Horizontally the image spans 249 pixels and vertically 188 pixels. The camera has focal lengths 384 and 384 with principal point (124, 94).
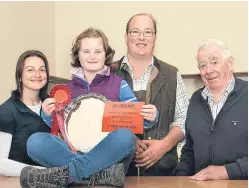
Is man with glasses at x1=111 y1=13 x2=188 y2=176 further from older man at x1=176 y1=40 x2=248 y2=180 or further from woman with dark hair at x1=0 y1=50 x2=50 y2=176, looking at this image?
woman with dark hair at x1=0 y1=50 x2=50 y2=176

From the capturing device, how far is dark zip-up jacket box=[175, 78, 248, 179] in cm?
157

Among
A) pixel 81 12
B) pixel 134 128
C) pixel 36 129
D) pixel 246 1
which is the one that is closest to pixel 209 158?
pixel 134 128

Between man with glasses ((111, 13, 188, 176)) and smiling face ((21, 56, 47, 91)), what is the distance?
1.10 ft

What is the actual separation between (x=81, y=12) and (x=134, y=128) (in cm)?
139

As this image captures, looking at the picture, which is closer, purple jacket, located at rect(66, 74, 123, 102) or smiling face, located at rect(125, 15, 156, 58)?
purple jacket, located at rect(66, 74, 123, 102)

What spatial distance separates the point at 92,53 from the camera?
1.64m

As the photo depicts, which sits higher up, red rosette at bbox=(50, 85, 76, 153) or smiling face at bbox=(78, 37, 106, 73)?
smiling face at bbox=(78, 37, 106, 73)

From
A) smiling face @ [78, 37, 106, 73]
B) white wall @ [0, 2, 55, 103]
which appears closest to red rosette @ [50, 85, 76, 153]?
smiling face @ [78, 37, 106, 73]

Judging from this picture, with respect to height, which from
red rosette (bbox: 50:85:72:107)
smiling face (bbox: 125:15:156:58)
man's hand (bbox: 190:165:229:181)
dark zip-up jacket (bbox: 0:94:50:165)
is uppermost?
smiling face (bbox: 125:15:156:58)

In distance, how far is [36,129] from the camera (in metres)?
1.75

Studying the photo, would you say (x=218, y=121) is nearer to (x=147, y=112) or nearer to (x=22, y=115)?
(x=147, y=112)

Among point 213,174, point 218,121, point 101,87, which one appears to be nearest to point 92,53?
point 101,87

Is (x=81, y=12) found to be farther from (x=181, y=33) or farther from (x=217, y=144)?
(x=217, y=144)

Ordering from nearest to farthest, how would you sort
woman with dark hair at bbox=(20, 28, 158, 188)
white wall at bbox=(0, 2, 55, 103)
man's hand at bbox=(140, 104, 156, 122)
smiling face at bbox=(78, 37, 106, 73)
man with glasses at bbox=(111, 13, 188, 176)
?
1. woman with dark hair at bbox=(20, 28, 158, 188)
2. man's hand at bbox=(140, 104, 156, 122)
3. smiling face at bbox=(78, 37, 106, 73)
4. man with glasses at bbox=(111, 13, 188, 176)
5. white wall at bbox=(0, 2, 55, 103)
